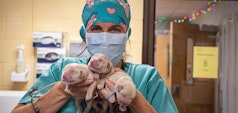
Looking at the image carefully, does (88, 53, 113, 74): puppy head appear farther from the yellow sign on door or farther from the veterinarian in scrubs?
the yellow sign on door

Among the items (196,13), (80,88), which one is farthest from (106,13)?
(196,13)

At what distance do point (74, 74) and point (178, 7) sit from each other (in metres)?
3.17

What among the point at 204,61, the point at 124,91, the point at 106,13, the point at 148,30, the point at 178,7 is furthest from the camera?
the point at 178,7

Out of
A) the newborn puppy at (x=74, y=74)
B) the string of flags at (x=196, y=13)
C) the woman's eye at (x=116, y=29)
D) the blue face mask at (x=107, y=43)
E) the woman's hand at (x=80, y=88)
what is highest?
the string of flags at (x=196, y=13)

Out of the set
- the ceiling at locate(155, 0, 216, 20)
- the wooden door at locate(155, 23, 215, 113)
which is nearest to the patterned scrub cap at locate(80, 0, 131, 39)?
the ceiling at locate(155, 0, 216, 20)

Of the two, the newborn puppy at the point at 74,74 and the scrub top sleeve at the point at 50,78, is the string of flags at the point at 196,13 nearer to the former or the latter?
the scrub top sleeve at the point at 50,78

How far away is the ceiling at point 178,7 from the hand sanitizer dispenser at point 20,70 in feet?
6.50

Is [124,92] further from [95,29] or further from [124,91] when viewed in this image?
[95,29]

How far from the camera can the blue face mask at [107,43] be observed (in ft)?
2.81

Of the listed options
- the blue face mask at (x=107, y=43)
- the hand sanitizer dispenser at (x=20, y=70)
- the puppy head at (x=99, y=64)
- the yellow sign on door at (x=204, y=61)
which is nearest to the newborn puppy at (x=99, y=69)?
the puppy head at (x=99, y=64)

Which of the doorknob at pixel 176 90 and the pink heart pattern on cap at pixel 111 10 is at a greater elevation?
the pink heart pattern on cap at pixel 111 10

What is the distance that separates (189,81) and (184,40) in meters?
0.58

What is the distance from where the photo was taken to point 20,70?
1.48m

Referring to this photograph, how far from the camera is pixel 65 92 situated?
2.60ft
